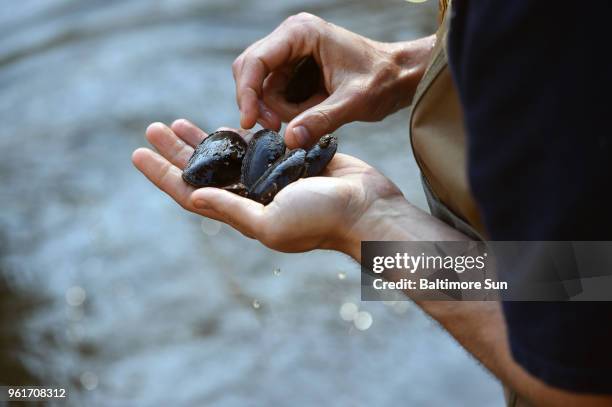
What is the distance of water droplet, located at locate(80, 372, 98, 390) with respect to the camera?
12.2 feet

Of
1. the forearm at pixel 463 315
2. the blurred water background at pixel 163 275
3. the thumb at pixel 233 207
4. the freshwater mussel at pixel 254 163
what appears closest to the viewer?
the forearm at pixel 463 315

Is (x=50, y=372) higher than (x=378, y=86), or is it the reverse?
(x=378, y=86)

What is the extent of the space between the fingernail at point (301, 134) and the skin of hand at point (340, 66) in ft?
0.61

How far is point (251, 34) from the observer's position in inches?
250

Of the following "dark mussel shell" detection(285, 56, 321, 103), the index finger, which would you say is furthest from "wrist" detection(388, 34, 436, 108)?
the index finger

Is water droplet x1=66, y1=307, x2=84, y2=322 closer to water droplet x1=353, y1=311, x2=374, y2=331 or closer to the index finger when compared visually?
water droplet x1=353, y1=311, x2=374, y2=331

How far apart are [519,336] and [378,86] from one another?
1.45 meters

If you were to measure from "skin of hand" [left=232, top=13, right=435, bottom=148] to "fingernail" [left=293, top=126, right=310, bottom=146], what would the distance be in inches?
7.4

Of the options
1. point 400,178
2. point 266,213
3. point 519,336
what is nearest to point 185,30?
point 400,178

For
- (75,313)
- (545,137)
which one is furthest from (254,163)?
(75,313)

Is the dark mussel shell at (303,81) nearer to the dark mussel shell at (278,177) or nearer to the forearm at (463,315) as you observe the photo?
the dark mussel shell at (278,177)

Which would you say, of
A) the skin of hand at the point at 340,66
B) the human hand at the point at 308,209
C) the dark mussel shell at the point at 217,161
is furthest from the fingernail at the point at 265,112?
the human hand at the point at 308,209

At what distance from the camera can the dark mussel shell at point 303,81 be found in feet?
8.85

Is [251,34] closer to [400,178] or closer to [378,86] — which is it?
[400,178]
